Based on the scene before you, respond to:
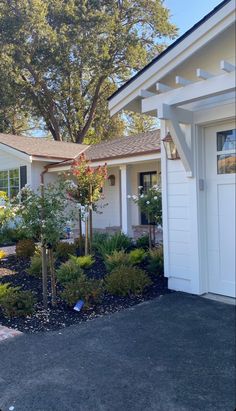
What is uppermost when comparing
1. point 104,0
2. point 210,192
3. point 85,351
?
point 104,0

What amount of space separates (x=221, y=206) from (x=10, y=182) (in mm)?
11163

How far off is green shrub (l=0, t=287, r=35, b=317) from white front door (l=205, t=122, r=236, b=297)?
2.39 m

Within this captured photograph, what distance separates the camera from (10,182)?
14297mm

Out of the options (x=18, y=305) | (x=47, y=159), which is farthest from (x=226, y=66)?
(x=47, y=159)

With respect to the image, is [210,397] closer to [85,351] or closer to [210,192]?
[85,351]

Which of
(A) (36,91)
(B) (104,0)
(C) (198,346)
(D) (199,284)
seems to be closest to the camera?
(C) (198,346)

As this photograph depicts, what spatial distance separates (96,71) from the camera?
2161 cm

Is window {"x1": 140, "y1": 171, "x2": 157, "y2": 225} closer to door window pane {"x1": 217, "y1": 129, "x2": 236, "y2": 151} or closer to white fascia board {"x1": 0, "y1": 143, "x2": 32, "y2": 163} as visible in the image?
white fascia board {"x1": 0, "y1": 143, "x2": 32, "y2": 163}

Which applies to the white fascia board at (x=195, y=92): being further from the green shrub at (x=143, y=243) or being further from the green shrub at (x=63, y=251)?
the green shrub at (x=63, y=251)

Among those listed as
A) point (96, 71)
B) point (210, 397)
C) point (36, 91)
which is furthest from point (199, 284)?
point (36, 91)

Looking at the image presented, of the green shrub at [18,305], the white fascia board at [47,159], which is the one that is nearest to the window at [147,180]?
the white fascia board at [47,159]

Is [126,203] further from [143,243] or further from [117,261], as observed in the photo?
[117,261]

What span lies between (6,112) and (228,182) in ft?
71.5

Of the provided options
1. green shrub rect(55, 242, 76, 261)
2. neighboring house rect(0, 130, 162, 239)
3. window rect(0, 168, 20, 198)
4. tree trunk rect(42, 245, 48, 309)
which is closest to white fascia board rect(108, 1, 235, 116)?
tree trunk rect(42, 245, 48, 309)
